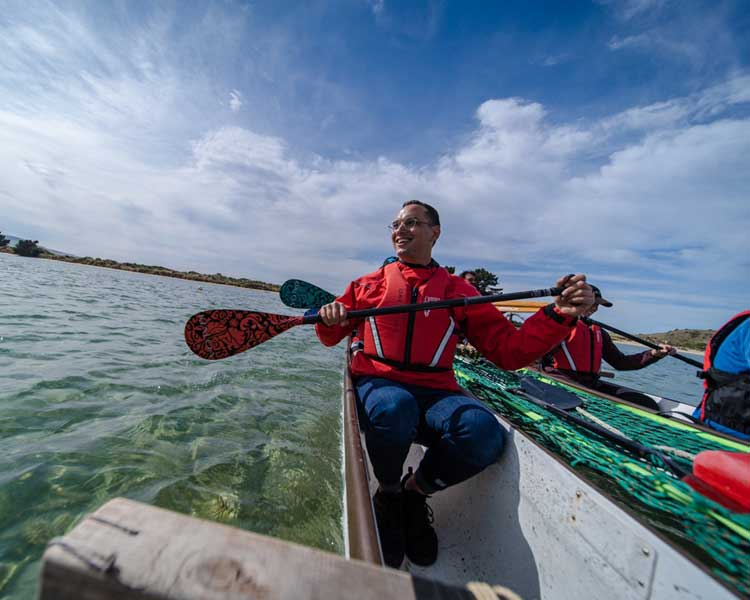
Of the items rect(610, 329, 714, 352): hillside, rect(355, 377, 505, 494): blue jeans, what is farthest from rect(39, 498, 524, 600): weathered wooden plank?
rect(610, 329, 714, 352): hillside

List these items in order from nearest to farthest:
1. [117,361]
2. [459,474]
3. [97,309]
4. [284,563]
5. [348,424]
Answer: [284,563] < [459,474] < [348,424] < [117,361] < [97,309]

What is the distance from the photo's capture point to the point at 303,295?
3850mm

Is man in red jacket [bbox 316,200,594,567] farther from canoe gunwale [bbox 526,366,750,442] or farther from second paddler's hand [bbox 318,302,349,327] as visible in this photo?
canoe gunwale [bbox 526,366,750,442]

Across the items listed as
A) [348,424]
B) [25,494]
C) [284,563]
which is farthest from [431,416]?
[25,494]

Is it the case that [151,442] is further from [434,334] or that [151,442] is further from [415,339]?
[434,334]

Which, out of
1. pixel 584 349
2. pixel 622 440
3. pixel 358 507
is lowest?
pixel 358 507

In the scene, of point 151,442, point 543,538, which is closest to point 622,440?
point 543,538

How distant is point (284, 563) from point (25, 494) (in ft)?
9.86

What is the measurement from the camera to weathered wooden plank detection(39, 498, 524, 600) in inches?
23.1

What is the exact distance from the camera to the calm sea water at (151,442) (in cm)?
245

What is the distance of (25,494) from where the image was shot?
7.81 ft

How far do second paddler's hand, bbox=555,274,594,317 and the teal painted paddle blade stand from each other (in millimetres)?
2326

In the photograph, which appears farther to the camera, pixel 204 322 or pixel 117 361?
pixel 117 361

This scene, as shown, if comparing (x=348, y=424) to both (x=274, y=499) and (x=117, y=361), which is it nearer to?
(x=274, y=499)
